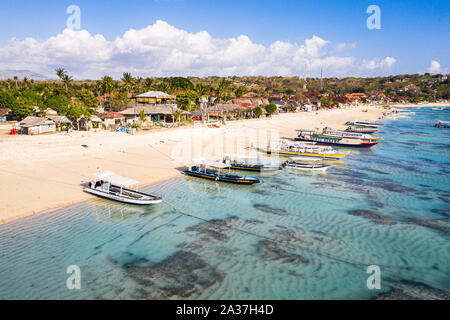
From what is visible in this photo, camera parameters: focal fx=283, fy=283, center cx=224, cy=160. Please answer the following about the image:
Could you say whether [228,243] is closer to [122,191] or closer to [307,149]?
[122,191]

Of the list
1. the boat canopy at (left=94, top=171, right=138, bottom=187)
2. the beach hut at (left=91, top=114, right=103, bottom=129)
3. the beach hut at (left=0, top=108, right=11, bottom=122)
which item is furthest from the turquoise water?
the beach hut at (left=0, top=108, right=11, bottom=122)

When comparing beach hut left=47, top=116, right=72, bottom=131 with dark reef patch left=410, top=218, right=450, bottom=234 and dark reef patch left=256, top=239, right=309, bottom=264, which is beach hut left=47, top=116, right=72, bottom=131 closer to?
dark reef patch left=256, top=239, right=309, bottom=264

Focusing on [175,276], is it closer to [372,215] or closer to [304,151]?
[372,215]

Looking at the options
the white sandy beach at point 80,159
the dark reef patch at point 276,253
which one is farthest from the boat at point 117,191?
the dark reef patch at point 276,253

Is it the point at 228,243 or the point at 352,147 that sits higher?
the point at 352,147

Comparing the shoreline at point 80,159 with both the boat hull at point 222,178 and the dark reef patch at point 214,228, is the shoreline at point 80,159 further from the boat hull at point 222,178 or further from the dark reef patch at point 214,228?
the dark reef patch at point 214,228
